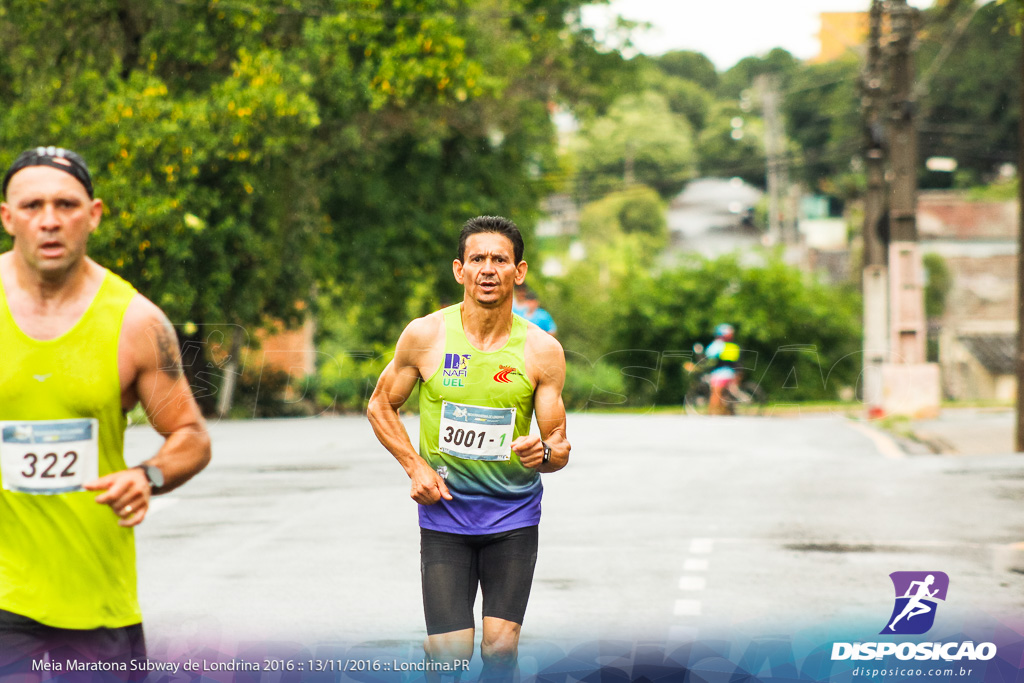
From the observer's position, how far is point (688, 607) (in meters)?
8.21

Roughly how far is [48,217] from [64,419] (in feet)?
1.69

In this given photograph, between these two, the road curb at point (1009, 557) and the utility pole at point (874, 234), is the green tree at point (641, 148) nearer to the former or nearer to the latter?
the utility pole at point (874, 234)

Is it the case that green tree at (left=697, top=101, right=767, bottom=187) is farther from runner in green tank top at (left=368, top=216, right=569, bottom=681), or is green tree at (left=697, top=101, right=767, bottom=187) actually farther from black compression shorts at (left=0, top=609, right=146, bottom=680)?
black compression shorts at (left=0, top=609, right=146, bottom=680)

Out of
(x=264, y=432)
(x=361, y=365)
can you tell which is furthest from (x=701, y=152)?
(x=264, y=432)

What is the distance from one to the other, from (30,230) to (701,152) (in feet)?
328

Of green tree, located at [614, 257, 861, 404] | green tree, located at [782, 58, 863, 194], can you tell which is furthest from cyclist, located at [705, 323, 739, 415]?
green tree, located at [782, 58, 863, 194]

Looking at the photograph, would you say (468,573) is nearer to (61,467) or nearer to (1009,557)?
(61,467)

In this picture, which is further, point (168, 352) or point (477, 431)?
point (477, 431)

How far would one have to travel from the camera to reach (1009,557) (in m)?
9.89

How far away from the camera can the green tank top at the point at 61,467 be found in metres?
3.74

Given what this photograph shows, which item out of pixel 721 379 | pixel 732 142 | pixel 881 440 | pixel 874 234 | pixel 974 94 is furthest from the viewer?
pixel 732 142

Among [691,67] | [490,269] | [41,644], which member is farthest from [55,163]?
[691,67]

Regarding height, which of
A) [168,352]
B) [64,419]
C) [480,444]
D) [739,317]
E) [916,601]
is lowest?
[916,601]

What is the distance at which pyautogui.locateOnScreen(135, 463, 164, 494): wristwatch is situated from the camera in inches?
148
